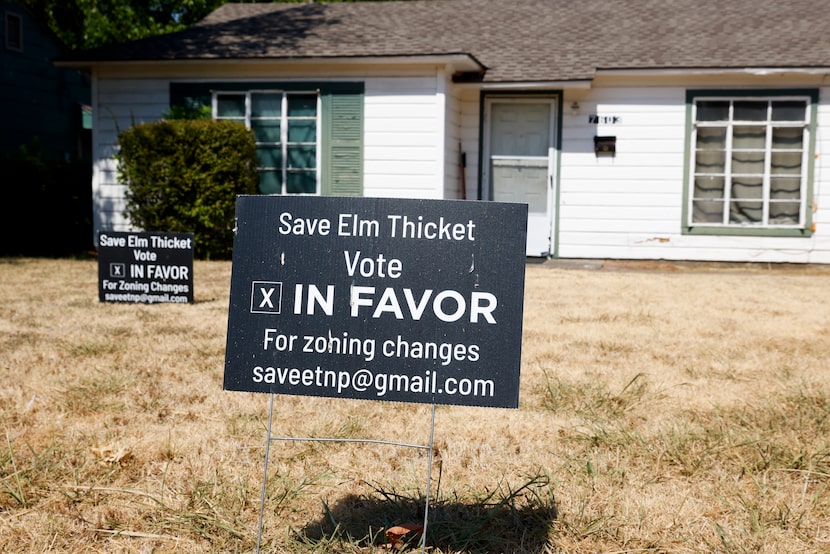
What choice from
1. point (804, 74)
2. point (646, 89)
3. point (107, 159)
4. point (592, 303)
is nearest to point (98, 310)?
point (592, 303)

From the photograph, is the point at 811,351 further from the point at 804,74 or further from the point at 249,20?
the point at 249,20

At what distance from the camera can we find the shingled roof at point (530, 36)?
525 inches

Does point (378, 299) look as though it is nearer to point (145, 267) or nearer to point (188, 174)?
point (145, 267)

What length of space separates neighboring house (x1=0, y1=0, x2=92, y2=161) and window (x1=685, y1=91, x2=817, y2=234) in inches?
549

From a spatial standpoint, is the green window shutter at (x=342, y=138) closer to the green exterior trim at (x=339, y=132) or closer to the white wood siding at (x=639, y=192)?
the green exterior trim at (x=339, y=132)

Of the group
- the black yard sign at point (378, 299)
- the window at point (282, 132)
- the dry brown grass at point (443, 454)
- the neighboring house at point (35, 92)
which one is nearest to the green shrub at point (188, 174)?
the window at point (282, 132)

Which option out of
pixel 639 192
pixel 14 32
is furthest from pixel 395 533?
pixel 14 32

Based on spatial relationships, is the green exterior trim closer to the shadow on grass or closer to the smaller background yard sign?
the smaller background yard sign

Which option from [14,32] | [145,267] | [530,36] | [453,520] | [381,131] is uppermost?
[14,32]

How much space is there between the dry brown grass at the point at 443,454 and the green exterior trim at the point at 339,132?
7.11 meters

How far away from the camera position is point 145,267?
8195 millimetres

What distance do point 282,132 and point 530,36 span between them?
4620mm

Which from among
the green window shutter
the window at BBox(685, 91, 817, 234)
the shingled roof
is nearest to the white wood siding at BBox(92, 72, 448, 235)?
the green window shutter

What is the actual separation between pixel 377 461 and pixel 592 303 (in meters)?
5.37
